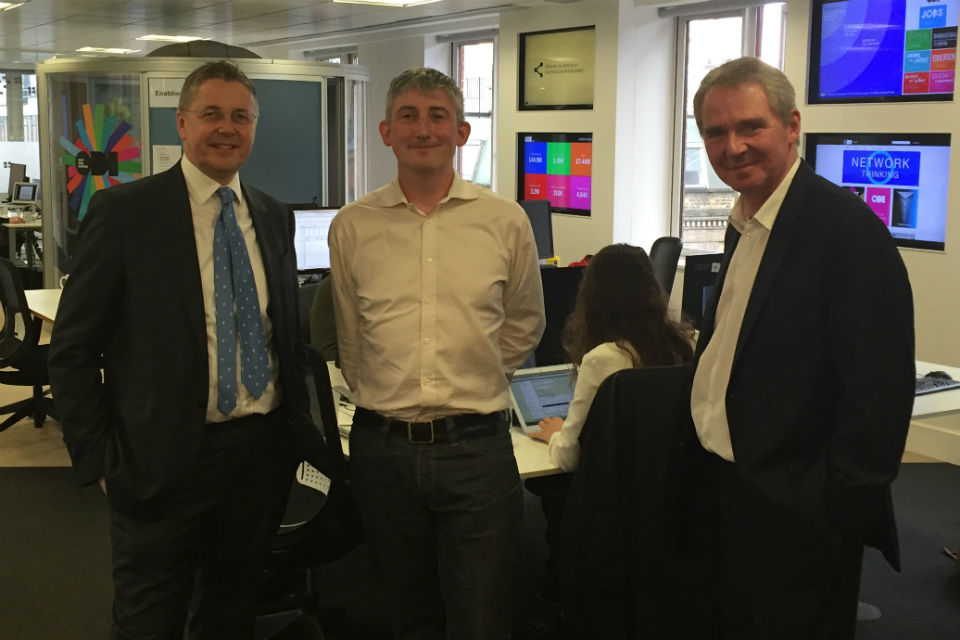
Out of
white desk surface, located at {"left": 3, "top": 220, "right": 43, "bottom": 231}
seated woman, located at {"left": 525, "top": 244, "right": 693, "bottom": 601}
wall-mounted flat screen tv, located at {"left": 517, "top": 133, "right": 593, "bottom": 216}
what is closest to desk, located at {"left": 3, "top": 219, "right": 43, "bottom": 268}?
white desk surface, located at {"left": 3, "top": 220, "right": 43, "bottom": 231}

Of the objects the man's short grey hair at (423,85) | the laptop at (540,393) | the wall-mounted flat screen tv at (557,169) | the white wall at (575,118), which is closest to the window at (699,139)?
the white wall at (575,118)

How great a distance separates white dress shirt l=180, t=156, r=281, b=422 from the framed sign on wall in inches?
220

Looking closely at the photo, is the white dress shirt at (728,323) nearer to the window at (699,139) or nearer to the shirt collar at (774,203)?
the shirt collar at (774,203)

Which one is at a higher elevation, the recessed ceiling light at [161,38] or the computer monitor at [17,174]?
the recessed ceiling light at [161,38]

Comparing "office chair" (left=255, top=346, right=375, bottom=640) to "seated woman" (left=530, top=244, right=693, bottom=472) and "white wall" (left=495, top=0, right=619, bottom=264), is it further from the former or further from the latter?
"white wall" (left=495, top=0, right=619, bottom=264)

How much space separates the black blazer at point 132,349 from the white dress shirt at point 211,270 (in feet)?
0.14

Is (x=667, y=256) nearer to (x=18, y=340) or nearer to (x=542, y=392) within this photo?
(x=542, y=392)

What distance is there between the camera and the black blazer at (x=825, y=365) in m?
1.65

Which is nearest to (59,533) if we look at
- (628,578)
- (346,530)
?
(346,530)

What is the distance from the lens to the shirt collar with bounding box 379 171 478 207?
82.0 inches

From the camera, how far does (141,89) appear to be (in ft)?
19.9

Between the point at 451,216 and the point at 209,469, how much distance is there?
73cm

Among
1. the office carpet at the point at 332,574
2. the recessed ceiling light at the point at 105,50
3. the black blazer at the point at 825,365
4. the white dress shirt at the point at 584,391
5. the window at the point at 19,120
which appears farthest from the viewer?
the window at the point at 19,120

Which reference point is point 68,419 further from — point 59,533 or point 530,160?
point 530,160
